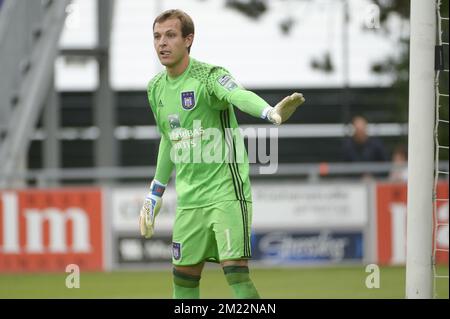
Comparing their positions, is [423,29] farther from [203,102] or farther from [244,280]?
[244,280]

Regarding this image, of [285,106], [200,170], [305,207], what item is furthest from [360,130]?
[285,106]

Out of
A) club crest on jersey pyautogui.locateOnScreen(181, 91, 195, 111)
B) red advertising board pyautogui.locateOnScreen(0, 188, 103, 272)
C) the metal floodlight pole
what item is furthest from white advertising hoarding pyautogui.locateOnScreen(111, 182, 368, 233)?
club crest on jersey pyautogui.locateOnScreen(181, 91, 195, 111)

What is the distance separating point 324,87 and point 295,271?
34.9 feet

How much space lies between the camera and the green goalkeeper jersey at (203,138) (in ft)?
23.4

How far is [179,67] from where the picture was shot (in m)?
7.19

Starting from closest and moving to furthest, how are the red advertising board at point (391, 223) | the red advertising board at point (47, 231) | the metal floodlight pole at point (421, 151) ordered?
1. the metal floodlight pole at point (421, 151)
2. the red advertising board at point (47, 231)
3. the red advertising board at point (391, 223)

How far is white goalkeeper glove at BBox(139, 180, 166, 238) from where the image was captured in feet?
24.4

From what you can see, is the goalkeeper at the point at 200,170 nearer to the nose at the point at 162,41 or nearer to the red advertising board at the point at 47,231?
the nose at the point at 162,41

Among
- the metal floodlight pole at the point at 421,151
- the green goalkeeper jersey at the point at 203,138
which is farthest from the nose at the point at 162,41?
the metal floodlight pole at the point at 421,151

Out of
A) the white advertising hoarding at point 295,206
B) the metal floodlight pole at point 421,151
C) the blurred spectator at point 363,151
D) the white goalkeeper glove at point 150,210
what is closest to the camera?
the white goalkeeper glove at point 150,210

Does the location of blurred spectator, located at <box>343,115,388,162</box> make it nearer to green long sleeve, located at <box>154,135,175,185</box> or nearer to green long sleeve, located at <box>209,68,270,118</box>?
green long sleeve, located at <box>154,135,175,185</box>

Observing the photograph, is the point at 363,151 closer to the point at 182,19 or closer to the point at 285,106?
the point at 182,19

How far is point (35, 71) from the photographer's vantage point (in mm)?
16578

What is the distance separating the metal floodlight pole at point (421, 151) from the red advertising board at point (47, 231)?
810cm
